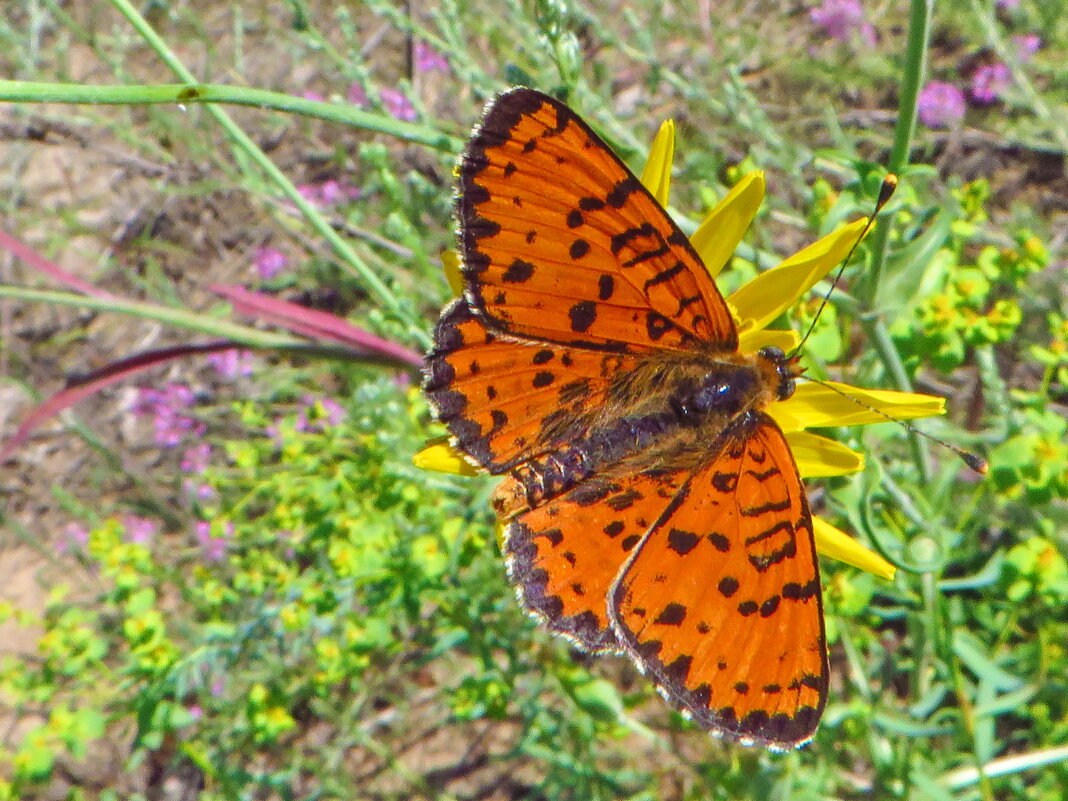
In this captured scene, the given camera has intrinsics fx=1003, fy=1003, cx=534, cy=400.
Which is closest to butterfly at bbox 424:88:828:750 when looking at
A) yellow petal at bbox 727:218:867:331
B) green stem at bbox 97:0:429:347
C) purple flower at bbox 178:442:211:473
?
yellow petal at bbox 727:218:867:331

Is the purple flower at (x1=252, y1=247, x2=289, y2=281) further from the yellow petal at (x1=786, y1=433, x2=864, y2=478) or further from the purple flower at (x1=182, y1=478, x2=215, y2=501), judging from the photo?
the yellow petal at (x1=786, y1=433, x2=864, y2=478)

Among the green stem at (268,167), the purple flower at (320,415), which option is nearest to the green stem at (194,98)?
the green stem at (268,167)

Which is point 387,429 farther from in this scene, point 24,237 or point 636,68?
point 24,237

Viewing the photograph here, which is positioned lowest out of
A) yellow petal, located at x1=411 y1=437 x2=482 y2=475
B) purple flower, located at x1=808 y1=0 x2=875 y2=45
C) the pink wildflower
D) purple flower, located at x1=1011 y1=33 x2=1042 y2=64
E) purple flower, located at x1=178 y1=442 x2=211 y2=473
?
yellow petal, located at x1=411 y1=437 x2=482 y2=475

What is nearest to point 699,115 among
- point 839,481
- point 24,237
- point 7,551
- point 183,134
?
point 183,134

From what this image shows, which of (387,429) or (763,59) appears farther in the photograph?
(763,59)

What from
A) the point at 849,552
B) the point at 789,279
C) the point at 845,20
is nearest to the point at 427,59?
the point at 845,20
